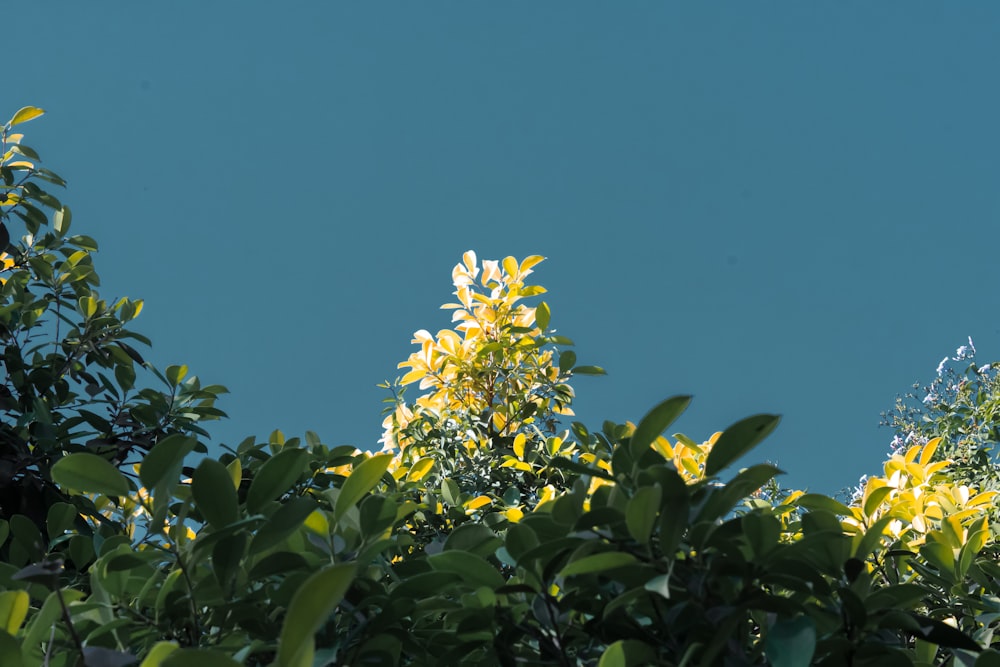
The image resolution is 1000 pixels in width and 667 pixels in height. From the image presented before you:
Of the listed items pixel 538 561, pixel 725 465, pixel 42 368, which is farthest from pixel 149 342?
pixel 725 465

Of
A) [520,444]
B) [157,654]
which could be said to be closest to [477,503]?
[520,444]

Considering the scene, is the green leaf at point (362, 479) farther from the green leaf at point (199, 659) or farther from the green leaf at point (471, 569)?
the green leaf at point (199, 659)

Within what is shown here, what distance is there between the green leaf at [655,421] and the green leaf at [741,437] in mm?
71

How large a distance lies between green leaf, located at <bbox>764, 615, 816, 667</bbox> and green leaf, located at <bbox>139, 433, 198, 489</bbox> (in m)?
0.76

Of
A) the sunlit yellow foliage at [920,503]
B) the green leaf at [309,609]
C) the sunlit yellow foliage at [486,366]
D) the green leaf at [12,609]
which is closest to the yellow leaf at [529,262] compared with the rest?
the sunlit yellow foliage at [486,366]

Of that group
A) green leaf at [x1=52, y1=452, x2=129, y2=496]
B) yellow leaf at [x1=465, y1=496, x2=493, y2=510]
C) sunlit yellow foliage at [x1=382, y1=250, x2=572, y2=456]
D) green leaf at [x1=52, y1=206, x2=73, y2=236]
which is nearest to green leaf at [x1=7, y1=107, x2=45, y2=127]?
green leaf at [x1=52, y1=206, x2=73, y2=236]

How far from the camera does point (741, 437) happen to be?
109 cm

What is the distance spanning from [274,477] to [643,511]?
494 mm

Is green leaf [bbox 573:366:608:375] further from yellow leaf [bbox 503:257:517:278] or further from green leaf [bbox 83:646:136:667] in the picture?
green leaf [bbox 83:646:136:667]

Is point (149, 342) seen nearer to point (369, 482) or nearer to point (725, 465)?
point (369, 482)

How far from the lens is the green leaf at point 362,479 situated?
114cm

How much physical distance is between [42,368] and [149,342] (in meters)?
0.47

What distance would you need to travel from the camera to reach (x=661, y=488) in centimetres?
107

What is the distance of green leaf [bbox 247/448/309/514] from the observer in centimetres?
111
